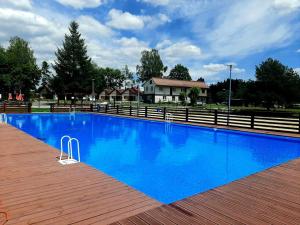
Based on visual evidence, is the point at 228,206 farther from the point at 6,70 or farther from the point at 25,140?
the point at 6,70

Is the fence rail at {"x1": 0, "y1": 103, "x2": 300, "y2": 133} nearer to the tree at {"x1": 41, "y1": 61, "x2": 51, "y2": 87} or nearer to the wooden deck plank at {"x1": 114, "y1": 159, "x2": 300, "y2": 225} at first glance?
the wooden deck plank at {"x1": 114, "y1": 159, "x2": 300, "y2": 225}

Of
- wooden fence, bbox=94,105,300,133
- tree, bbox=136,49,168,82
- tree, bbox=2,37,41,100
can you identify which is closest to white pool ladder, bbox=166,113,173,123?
wooden fence, bbox=94,105,300,133

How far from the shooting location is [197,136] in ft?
46.2

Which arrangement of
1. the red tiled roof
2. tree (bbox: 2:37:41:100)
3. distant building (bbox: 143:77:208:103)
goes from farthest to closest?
distant building (bbox: 143:77:208:103) < the red tiled roof < tree (bbox: 2:37:41:100)

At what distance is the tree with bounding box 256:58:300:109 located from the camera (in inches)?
1204

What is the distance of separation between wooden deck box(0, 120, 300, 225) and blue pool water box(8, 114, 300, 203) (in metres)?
1.52

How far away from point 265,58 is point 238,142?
2582cm

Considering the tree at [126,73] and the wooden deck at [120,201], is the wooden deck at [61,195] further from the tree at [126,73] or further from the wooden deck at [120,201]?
the tree at [126,73]

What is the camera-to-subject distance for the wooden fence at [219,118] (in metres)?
14.6

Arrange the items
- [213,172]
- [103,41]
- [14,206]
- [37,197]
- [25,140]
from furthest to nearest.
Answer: [103,41] < [25,140] < [213,172] < [37,197] < [14,206]

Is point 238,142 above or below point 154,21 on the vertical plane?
below

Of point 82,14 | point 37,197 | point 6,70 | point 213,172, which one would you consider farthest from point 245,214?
point 6,70

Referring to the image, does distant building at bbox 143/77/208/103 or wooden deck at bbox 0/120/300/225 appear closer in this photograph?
wooden deck at bbox 0/120/300/225

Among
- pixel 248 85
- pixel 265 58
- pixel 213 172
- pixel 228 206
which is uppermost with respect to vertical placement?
pixel 265 58
